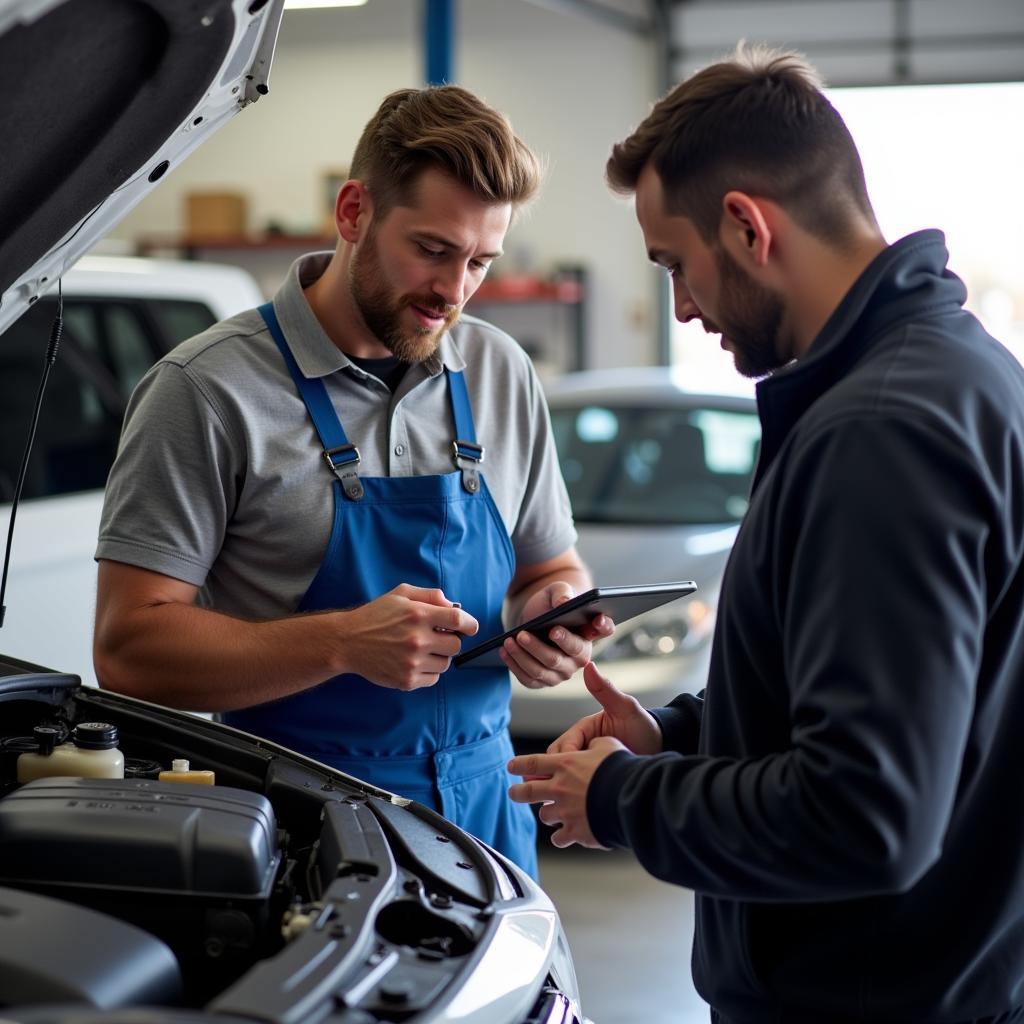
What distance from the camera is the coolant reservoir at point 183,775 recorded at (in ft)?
5.51

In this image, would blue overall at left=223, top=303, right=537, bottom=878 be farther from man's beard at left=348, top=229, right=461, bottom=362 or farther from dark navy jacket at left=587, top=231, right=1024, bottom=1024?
dark navy jacket at left=587, top=231, right=1024, bottom=1024

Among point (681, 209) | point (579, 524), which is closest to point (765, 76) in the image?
point (681, 209)

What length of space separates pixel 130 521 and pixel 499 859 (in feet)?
2.21

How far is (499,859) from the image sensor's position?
1670 mm

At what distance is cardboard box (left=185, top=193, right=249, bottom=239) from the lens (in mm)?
10281

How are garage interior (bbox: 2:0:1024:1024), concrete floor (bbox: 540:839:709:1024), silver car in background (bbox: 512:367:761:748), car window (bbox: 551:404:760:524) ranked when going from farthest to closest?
garage interior (bbox: 2:0:1024:1024)
car window (bbox: 551:404:760:524)
silver car in background (bbox: 512:367:761:748)
concrete floor (bbox: 540:839:709:1024)

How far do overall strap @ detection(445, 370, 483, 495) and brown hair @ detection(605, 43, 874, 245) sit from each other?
788mm

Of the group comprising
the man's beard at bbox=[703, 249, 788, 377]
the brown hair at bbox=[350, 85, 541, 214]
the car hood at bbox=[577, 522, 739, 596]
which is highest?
the brown hair at bbox=[350, 85, 541, 214]

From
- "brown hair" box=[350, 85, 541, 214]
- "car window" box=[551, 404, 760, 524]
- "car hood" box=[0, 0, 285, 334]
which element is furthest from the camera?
"car window" box=[551, 404, 760, 524]

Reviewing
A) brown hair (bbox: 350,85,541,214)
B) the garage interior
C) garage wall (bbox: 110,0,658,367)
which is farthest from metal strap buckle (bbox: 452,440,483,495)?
garage wall (bbox: 110,0,658,367)

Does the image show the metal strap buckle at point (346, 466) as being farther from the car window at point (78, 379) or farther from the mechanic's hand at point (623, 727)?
the car window at point (78, 379)

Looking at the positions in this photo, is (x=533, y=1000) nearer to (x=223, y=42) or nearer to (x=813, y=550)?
(x=813, y=550)

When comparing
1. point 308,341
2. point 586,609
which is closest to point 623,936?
point 586,609

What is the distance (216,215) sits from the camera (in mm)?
10297
